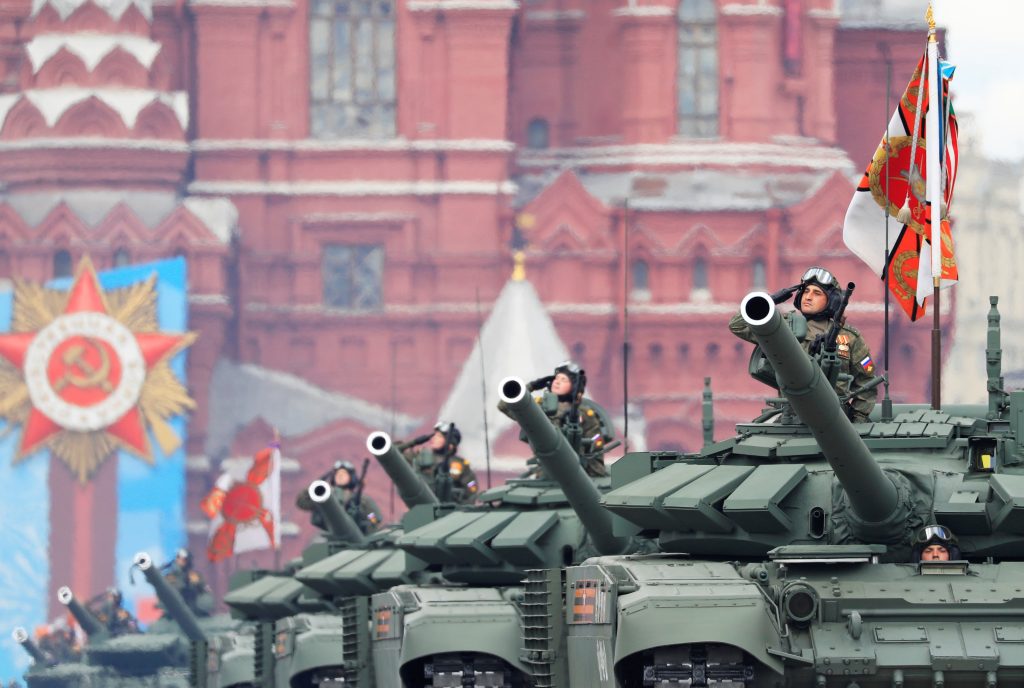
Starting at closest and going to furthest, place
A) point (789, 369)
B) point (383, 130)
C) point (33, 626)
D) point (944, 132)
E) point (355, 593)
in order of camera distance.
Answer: point (789, 369) → point (944, 132) → point (355, 593) → point (33, 626) → point (383, 130)

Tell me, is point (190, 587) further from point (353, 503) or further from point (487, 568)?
point (487, 568)

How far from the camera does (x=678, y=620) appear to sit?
16.3 meters

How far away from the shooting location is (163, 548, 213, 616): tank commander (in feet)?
128

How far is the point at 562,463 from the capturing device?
68.4 feet

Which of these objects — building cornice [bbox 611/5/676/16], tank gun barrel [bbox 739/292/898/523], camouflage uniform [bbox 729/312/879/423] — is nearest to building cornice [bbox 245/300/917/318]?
building cornice [bbox 611/5/676/16]

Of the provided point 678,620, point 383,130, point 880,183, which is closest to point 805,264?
point 383,130

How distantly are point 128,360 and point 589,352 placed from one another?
416 inches

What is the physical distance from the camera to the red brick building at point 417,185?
6625 centimetres

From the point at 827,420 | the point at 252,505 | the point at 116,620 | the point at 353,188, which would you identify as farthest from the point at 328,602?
the point at 353,188

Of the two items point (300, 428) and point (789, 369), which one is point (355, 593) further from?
point (300, 428)

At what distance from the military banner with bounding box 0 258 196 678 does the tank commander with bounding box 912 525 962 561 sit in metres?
47.8

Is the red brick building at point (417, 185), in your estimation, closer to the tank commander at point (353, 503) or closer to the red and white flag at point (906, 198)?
the tank commander at point (353, 503)

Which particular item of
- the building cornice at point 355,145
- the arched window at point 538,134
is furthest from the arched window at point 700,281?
the arched window at point 538,134

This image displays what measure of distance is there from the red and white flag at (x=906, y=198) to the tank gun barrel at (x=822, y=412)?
601cm
